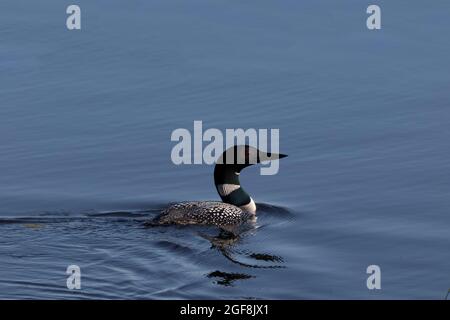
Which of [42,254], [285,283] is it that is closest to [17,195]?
[42,254]

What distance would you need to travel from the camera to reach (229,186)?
18.0 m

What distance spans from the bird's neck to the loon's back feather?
0.27m

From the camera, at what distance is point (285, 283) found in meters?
14.7

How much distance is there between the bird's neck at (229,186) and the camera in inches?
702

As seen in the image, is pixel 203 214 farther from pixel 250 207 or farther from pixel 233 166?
pixel 233 166

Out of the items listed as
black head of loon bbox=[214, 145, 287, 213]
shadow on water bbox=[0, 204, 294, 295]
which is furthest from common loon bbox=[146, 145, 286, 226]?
shadow on water bbox=[0, 204, 294, 295]

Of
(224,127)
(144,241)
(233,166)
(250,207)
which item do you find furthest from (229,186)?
(144,241)

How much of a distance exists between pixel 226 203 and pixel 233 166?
0.50 metres

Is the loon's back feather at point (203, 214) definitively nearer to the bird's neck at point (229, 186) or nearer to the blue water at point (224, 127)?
the blue water at point (224, 127)

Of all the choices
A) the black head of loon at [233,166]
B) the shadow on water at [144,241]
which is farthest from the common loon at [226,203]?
the shadow on water at [144,241]

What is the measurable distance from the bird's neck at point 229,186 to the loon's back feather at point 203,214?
0.89ft
